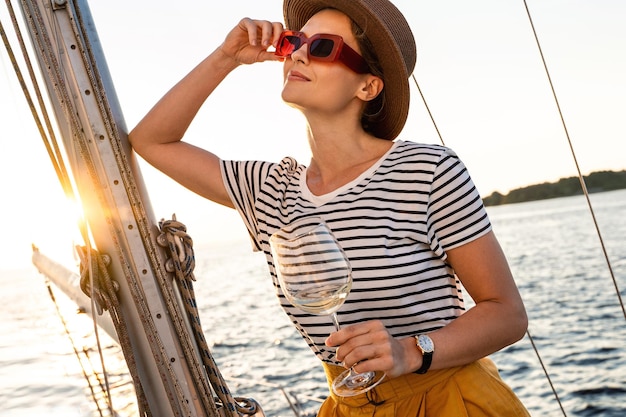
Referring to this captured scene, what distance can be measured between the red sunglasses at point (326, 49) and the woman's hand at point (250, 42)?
0.42 feet

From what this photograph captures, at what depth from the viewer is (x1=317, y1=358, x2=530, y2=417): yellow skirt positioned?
6.10 feet

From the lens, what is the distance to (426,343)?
1.65 meters

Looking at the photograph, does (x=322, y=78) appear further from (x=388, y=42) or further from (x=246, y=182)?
(x=246, y=182)

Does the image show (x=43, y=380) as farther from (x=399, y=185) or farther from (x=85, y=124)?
(x=399, y=185)

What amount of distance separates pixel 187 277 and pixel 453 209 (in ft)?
2.38

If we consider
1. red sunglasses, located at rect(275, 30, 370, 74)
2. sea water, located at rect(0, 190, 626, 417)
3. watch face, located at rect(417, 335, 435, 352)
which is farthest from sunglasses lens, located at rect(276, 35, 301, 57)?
sea water, located at rect(0, 190, 626, 417)

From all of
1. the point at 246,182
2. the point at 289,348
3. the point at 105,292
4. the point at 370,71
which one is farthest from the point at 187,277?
the point at 289,348

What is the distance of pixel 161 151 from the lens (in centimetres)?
225

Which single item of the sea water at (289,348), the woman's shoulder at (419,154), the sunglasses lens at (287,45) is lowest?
the sea water at (289,348)

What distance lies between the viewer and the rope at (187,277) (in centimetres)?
199

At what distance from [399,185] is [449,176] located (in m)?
0.13

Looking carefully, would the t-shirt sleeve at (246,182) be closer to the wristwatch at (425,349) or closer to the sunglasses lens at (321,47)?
the sunglasses lens at (321,47)

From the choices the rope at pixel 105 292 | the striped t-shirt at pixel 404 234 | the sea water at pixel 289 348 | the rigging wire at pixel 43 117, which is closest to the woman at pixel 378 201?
the striped t-shirt at pixel 404 234

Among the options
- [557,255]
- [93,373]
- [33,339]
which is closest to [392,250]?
[93,373]
